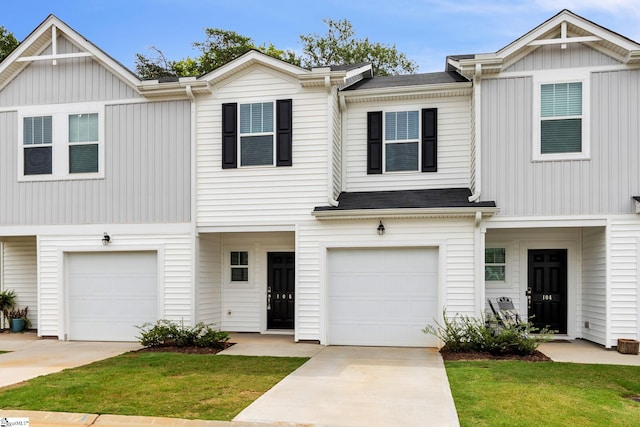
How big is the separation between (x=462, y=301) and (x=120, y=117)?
330 inches

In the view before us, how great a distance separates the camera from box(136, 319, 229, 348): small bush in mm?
10602

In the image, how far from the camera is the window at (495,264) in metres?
12.3

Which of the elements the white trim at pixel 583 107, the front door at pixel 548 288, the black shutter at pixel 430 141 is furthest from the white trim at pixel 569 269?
the black shutter at pixel 430 141

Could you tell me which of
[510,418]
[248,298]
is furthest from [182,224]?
[510,418]

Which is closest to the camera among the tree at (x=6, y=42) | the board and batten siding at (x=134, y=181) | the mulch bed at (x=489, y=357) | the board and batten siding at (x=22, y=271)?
the mulch bed at (x=489, y=357)

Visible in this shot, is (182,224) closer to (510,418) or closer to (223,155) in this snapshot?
(223,155)

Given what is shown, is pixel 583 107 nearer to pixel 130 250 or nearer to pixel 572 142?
pixel 572 142

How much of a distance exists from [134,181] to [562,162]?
8971 mm

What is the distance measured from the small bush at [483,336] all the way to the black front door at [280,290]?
3634mm

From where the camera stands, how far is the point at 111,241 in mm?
11977

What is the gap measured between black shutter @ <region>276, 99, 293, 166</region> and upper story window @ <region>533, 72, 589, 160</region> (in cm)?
493

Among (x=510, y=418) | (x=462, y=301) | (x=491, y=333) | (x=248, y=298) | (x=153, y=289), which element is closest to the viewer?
(x=510, y=418)

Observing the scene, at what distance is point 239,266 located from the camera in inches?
516

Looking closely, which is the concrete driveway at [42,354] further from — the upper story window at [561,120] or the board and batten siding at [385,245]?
the upper story window at [561,120]
